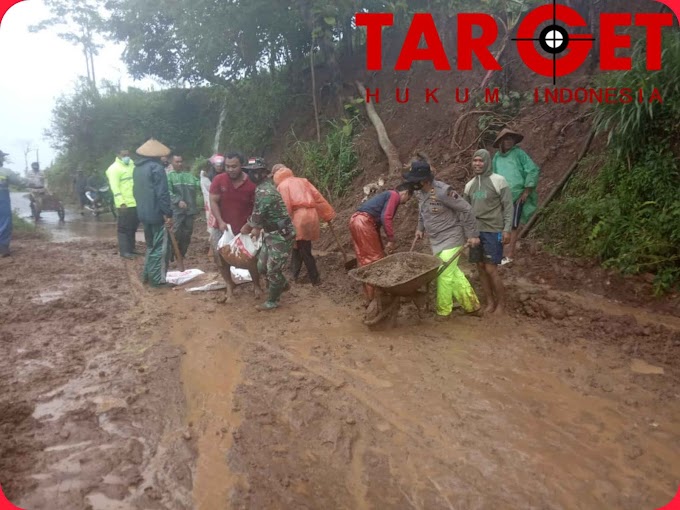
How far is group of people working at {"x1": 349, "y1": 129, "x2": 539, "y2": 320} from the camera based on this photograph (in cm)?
488

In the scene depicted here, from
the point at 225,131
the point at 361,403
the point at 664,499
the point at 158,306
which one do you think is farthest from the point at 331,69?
the point at 664,499

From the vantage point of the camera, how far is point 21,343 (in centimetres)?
456

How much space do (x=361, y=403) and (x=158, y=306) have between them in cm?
332

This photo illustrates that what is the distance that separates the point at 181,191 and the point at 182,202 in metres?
0.22

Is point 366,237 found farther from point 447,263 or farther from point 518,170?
point 518,170

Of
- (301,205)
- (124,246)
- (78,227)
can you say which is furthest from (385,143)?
(78,227)

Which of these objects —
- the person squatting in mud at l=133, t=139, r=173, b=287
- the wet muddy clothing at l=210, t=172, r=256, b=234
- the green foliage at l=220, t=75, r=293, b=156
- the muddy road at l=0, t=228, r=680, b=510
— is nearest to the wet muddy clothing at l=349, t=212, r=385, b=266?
the muddy road at l=0, t=228, r=680, b=510

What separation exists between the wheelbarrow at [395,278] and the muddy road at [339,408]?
25 centimetres

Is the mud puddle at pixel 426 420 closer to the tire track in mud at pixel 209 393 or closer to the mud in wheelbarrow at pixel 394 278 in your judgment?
the tire track in mud at pixel 209 393

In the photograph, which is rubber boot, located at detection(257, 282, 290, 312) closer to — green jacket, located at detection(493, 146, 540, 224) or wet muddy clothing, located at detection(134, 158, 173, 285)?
wet muddy clothing, located at detection(134, 158, 173, 285)

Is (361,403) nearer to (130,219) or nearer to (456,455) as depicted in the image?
(456,455)

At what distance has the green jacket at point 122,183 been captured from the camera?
813 centimetres

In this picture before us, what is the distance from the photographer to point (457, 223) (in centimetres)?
493

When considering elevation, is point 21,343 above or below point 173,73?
below
